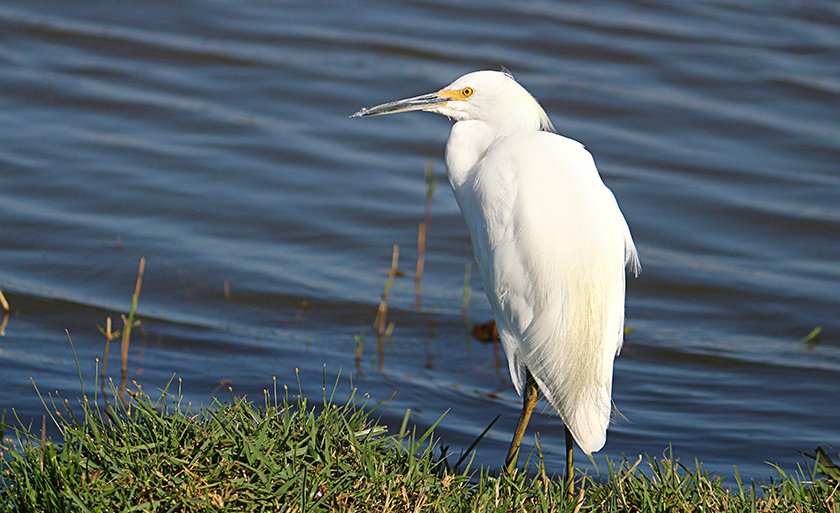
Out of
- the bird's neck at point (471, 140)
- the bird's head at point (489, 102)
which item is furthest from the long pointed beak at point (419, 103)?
the bird's neck at point (471, 140)

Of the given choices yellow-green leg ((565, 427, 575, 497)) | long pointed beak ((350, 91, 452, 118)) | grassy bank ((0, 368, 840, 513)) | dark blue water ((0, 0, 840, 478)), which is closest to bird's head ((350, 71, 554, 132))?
long pointed beak ((350, 91, 452, 118))

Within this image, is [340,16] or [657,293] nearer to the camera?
[657,293]

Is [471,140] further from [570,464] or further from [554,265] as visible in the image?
[570,464]

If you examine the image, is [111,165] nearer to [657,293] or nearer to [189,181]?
[189,181]

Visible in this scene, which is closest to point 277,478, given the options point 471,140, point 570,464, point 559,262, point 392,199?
point 570,464

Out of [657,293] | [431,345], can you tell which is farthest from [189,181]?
[657,293]

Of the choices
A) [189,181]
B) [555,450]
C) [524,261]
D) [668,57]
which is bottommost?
[555,450]

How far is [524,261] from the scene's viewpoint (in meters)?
3.46

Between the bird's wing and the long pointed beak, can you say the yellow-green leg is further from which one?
the long pointed beak

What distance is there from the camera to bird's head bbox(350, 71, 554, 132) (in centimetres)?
367

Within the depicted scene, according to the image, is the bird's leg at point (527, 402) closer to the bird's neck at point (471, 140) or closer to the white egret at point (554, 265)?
the white egret at point (554, 265)

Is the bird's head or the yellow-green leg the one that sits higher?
the bird's head

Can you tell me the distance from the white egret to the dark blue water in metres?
0.86

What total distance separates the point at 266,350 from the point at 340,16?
263 inches
